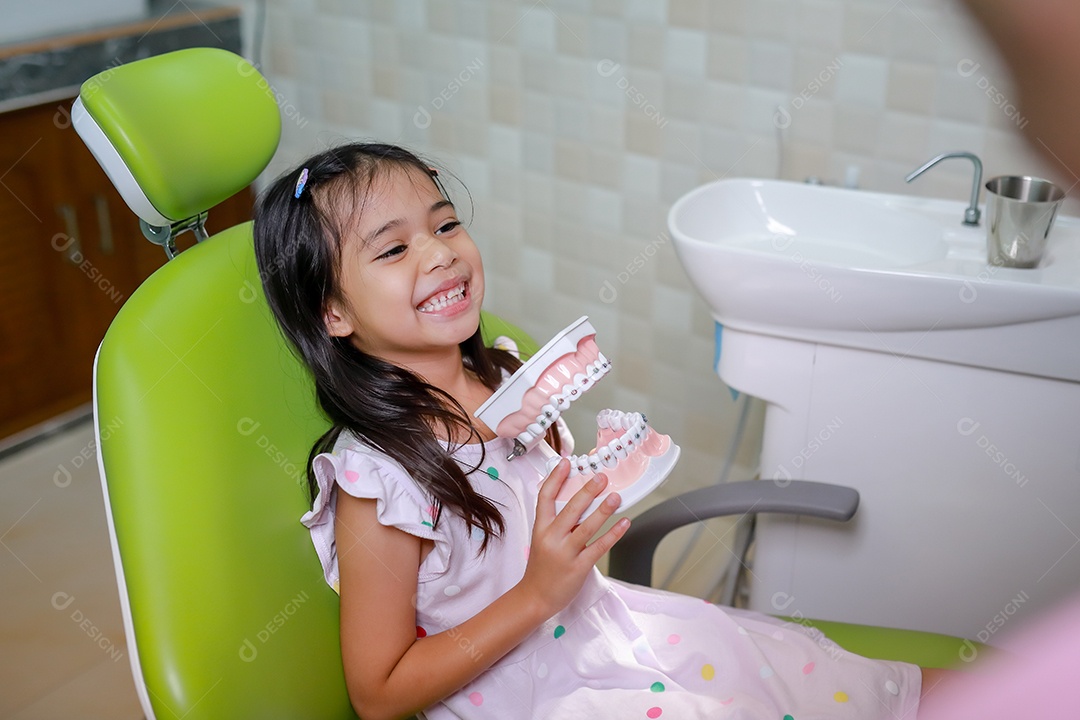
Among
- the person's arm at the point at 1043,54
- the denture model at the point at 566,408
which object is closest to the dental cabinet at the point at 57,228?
the denture model at the point at 566,408

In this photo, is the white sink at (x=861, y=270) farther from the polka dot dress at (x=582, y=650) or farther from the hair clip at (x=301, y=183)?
the hair clip at (x=301, y=183)

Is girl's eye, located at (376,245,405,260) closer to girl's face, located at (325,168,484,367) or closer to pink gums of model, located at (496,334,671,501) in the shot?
girl's face, located at (325,168,484,367)

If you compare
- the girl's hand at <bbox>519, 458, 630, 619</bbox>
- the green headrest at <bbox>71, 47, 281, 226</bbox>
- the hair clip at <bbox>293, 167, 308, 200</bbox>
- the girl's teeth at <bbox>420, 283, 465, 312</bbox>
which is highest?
the green headrest at <bbox>71, 47, 281, 226</bbox>

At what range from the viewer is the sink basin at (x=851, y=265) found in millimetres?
1243

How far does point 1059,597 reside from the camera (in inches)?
53.1

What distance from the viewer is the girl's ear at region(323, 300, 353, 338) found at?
46.4 inches

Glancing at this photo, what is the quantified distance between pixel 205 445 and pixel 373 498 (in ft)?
0.59

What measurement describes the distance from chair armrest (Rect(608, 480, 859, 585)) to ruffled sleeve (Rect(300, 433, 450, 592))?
1.18ft

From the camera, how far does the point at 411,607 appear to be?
1.08m

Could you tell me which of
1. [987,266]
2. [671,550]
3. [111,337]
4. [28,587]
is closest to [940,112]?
[987,266]

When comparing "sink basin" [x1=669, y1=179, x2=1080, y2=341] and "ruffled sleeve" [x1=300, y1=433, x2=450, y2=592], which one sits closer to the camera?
"ruffled sleeve" [x1=300, y1=433, x2=450, y2=592]

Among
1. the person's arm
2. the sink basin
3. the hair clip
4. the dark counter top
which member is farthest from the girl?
the dark counter top

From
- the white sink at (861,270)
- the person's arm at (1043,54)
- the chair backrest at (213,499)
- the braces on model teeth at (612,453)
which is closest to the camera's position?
the person's arm at (1043,54)

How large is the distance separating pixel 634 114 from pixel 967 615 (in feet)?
3.75
